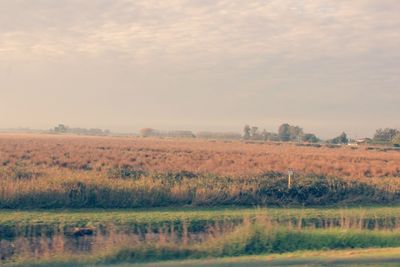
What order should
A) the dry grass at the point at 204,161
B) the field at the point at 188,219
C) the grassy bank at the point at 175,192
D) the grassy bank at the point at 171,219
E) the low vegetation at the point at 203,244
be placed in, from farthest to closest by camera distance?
1. the dry grass at the point at 204,161
2. the grassy bank at the point at 175,192
3. the grassy bank at the point at 171,219
4. the field at the point at 188,219
5. the low vegetation at the point at 203,244

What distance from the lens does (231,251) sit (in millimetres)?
11648

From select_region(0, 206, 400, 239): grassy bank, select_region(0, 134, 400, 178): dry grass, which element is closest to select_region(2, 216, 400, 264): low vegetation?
select_region(0, 206, 400, 239): grassy bank

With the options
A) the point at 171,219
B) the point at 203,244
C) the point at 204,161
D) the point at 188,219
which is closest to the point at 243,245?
the point at 203,244

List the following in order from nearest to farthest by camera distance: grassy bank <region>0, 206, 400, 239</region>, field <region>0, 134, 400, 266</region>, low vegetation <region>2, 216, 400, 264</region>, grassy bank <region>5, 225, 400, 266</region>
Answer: grassy bank <region>5, 225, 400, 266</region> < low vegetation <region>2, 216, 400, 264</region> < field <region>0, 134, 400, 266</region> < grassy bank <region>0, 206, 400, 239</region>

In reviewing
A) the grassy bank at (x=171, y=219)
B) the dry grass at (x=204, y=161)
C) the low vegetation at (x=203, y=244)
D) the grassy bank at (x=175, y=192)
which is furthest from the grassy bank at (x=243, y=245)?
the dry grass at (x=204, y=161)

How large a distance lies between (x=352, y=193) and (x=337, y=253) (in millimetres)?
12957

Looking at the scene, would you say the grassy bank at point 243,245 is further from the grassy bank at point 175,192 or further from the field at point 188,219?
the grassy bank at point 175,192

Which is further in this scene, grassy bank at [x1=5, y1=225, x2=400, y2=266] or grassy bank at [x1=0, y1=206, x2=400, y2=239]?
grassy bank at [x1=0, y1=206, x2=400, y2=239]

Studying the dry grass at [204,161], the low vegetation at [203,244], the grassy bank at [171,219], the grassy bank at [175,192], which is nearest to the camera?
the low vegetation at [203,244]

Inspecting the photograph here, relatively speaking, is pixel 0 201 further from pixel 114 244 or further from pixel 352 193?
pixel 352 193

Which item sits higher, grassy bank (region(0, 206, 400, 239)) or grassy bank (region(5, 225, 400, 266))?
grassy bank (region(5, 225, 400, 266))

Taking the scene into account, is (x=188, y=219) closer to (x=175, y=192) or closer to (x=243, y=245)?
(x=175, y=192)

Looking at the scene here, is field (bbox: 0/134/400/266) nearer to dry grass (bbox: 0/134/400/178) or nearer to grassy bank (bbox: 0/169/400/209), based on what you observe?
grassy bank (bbox: 0/169/400/209)

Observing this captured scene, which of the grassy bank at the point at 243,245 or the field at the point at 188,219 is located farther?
the field at the point at 188,219
